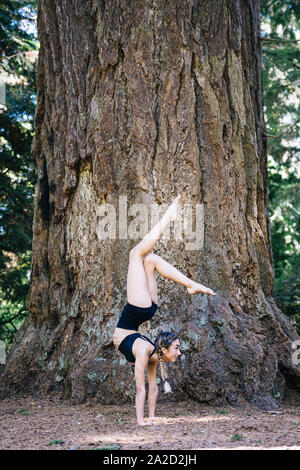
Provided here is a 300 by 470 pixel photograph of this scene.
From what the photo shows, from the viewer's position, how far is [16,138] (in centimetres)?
1264

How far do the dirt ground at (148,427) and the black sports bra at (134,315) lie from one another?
88cm

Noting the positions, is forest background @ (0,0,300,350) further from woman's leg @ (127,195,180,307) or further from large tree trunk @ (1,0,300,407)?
woman's leg @ (127,195,180,307)

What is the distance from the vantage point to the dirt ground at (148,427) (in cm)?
437

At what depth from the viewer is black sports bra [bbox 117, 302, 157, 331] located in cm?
534

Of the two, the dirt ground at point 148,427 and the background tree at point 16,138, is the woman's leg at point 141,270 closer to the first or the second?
the dirt ground at point 148,427

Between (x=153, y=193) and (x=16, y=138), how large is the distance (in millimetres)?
6685

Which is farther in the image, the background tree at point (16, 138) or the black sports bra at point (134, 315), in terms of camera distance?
the background tree at point (16, 138)

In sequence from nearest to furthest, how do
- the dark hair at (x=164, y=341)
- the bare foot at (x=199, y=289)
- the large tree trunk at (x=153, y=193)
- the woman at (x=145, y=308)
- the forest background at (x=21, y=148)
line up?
the bare foot at (x=199, y=289) < the woman at (x=145, y=308) < the dark hair at (x=164, y=341) < the large tree trunk at (x=153, y=193) < the forest background at (x=21, y=148)

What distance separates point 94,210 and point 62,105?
1.61m

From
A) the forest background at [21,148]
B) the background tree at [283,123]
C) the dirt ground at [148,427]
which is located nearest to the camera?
the dirt ground at [148,427]

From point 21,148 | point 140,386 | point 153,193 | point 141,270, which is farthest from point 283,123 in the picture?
point 140,386

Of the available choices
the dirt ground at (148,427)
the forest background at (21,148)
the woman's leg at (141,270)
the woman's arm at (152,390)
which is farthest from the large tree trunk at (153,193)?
the forest background at (21,148)

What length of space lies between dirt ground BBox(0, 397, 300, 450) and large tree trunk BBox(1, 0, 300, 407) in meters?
0.32
